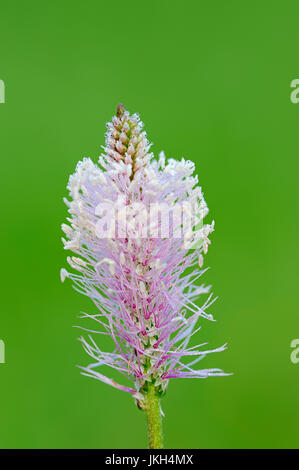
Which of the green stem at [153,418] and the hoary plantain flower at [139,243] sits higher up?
the hoary plantain flower at [139,243]

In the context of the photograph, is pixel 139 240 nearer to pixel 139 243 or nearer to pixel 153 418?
pixel 139 243

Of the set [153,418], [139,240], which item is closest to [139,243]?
[139,240]

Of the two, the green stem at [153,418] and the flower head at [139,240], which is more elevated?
the flower head at [139,240]

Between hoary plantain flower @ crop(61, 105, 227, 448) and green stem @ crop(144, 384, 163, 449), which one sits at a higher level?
hoary plantain flower @ crop(61, 105, 227, 448)
